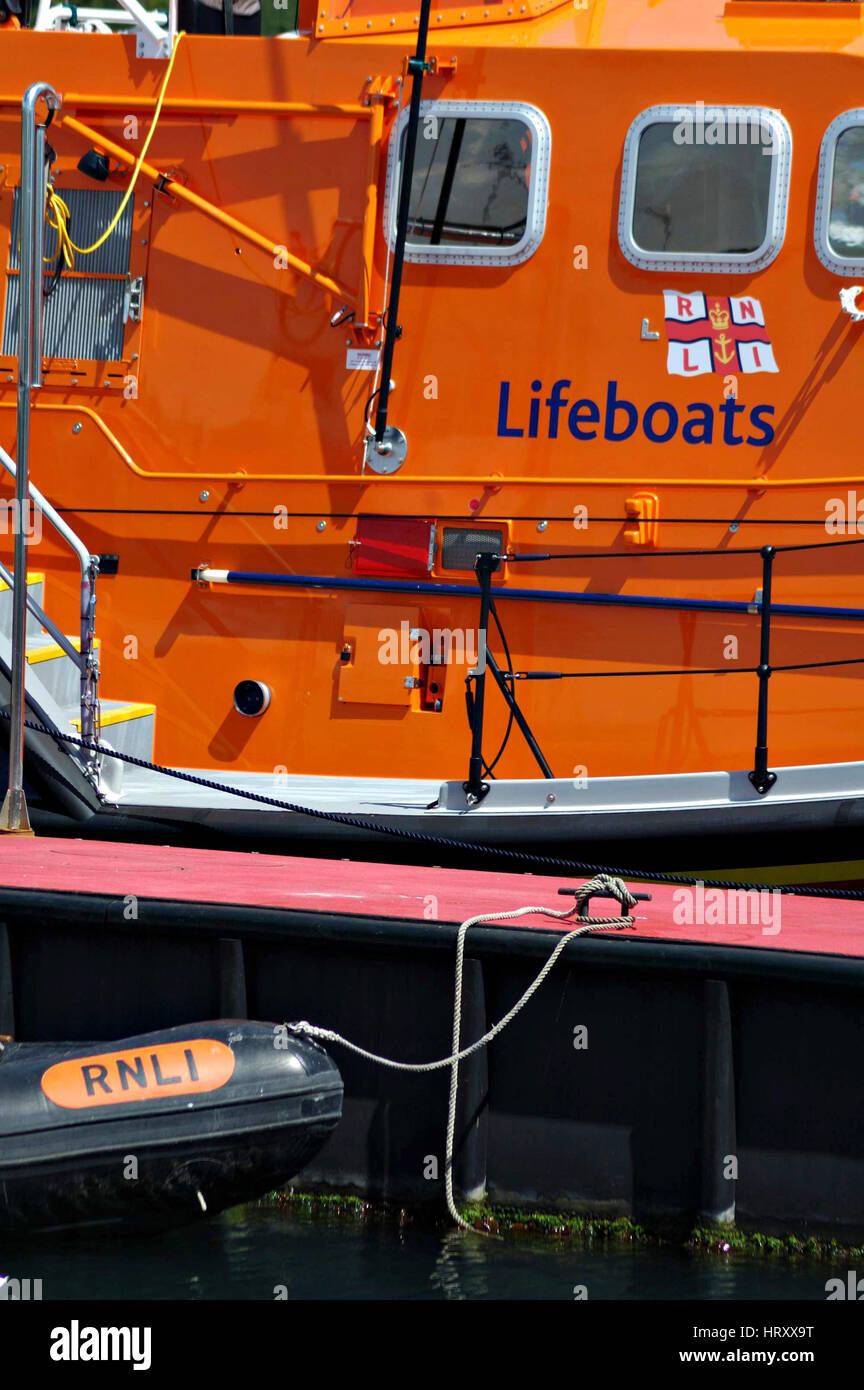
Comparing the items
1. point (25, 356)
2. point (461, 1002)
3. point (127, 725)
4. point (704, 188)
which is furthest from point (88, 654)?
point (704, 188)

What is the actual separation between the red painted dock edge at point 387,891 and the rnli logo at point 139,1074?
41 cm

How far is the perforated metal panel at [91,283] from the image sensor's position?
5848 mm

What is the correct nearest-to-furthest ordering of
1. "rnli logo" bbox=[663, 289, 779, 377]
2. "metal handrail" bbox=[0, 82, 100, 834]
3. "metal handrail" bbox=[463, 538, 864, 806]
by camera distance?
"metal handrail" bbox=[0, 82, 100, 834], "metal handrail" bbox=[463, 538, 864, 806], "rnli logo" bbox=[663, 289, 779, 377]

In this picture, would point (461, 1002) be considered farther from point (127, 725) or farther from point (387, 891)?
point (127, 725)

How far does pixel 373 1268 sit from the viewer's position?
3621 mm

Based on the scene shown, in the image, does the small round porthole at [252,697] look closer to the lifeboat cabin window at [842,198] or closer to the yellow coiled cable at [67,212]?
the yellow coiled cable at [67,212]

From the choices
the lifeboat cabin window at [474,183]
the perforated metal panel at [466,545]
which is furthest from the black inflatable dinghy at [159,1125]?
the lifeboat cabin window at [474,183]

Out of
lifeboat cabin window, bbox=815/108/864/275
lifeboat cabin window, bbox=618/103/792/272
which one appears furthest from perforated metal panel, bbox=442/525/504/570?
lifeboat cabin window, bbox=815/108/864/275

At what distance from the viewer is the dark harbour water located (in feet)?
11.5

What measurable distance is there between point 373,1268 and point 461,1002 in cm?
66

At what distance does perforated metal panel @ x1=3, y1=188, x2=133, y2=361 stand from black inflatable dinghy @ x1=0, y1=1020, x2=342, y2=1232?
10.3ft

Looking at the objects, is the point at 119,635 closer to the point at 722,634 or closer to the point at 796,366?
the point at 722,634

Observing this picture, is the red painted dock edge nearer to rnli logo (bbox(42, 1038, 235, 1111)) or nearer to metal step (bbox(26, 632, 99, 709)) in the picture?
rnli logo (bbox(42, 1038, 235, 1111))

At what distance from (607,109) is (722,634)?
1.92m
